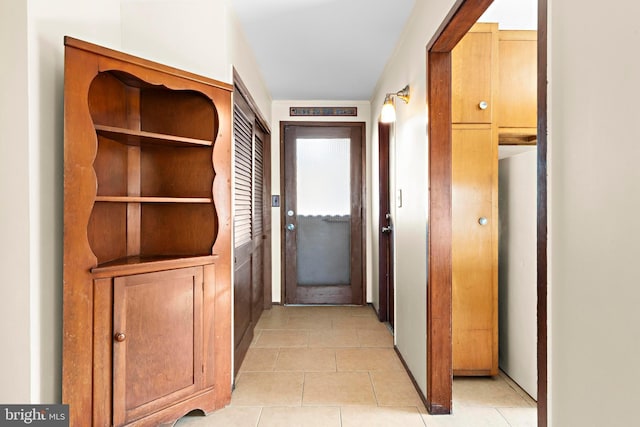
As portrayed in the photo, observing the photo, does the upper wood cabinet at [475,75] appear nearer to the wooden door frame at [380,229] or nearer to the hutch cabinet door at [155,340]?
the wooden door frame at [380,229]

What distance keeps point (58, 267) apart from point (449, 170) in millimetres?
2006

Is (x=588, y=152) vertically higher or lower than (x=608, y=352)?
higher

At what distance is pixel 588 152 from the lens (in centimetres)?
86

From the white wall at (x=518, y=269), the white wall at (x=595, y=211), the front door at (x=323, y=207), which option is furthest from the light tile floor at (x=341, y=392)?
the white wall at (x=595, y=211)

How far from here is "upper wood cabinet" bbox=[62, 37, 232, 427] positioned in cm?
157

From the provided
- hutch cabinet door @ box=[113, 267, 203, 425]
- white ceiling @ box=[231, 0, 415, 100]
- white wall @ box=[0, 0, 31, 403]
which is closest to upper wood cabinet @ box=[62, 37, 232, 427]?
hutch cabinet door @ box=[113, 267, 203, 425]

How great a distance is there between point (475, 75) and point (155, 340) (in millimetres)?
2456

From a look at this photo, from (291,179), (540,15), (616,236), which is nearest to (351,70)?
(291,179)

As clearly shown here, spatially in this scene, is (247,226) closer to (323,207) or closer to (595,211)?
(323,207)

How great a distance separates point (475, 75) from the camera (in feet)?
7.93

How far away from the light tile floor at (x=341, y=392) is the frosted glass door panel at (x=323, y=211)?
1.15 meters

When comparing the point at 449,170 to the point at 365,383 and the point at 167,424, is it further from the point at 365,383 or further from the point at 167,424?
the point at 167,424

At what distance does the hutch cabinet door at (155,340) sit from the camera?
1.71m

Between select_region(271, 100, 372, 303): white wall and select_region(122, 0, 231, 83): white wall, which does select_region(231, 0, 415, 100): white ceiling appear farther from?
select_region(271, 100, 372, 303): white wall
